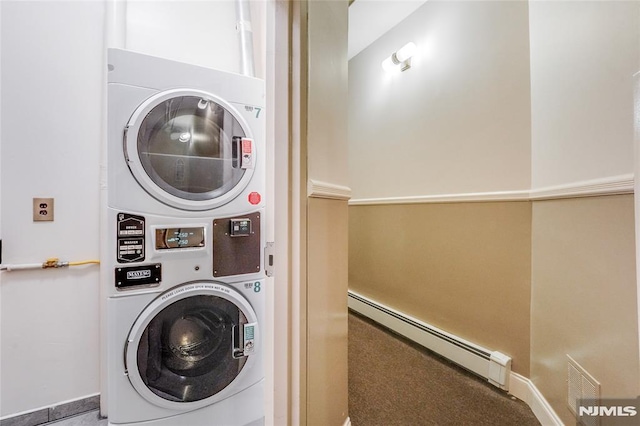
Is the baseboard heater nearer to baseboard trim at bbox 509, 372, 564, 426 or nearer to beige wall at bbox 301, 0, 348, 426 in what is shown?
baseboard trim at bbox 509, 372, 564, 426

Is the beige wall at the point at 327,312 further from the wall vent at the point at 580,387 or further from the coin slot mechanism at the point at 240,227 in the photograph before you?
the wall vent at the point at 580,387

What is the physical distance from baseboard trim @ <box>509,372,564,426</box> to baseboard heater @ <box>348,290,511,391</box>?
4cm

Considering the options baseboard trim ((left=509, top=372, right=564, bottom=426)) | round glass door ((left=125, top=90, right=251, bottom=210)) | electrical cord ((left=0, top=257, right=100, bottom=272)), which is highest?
round glass door ((left=125, top=90, right=251, bottom=210))

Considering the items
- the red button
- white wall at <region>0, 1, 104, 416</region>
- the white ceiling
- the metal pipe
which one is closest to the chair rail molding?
the red button

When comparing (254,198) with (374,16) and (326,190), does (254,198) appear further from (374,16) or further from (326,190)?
(374,16)

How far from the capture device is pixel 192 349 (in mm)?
1155

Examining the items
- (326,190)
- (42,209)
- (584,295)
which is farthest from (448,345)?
(42,209)

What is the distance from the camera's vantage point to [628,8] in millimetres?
895

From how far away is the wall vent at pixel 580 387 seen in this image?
978 millimetres

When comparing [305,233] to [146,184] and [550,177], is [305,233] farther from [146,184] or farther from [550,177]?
[550,177]

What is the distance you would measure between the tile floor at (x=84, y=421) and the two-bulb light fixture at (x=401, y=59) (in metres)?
3.02

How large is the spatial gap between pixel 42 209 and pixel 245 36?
1360 millimetres

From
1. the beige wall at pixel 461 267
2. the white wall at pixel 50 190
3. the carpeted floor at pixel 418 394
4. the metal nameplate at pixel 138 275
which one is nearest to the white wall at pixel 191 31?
the white wall at pixel 50 190

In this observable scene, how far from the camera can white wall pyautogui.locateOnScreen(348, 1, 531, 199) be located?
1.50m
